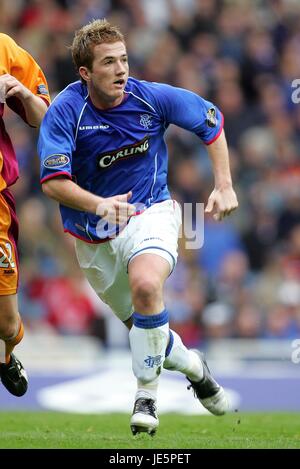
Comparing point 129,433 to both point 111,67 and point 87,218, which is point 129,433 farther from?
point 111,67

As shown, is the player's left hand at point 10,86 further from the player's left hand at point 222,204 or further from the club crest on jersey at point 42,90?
the player's left hand at point 222,204

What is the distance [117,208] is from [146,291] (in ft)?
1.82

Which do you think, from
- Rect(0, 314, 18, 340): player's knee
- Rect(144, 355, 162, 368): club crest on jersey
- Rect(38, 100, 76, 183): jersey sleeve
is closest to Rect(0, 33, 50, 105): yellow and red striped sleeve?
Rect(38, 100, 76, 183): jersey sleeve

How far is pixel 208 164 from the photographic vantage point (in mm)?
15094

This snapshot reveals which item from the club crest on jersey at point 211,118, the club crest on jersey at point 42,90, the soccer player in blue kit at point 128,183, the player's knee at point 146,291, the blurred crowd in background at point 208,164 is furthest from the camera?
the blurred crowd in background at point 208,164

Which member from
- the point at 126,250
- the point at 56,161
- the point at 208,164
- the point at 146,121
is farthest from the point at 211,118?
the point at 208,164

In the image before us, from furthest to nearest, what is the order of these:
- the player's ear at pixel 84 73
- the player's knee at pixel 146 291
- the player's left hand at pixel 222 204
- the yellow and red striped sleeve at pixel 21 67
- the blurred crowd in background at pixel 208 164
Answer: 1. the blurred crowd in background at pixel 208 164
2. the yellow and red striped sleeve at pixel 21 67
3. the player's ear at pixel 84 73
4. the player's left hand at pixel 222 204
5. the player's knee at pixel 146 291

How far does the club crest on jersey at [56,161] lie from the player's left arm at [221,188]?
939 millimetres

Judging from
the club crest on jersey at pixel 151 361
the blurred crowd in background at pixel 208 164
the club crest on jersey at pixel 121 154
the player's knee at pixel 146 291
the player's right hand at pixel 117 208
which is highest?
the blurred crowd in background at pixel 208 164

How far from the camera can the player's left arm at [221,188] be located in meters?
7.28

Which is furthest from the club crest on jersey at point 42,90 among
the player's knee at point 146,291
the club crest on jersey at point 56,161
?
the player's knee at point 146,291

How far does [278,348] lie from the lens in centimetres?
1281

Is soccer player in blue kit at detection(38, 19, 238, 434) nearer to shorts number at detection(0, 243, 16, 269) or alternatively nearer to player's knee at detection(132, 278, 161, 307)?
player's knee at detection(132, 278, 161, 307)

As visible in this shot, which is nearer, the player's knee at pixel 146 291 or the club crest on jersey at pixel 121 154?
the player's knee at pixel 146 291
